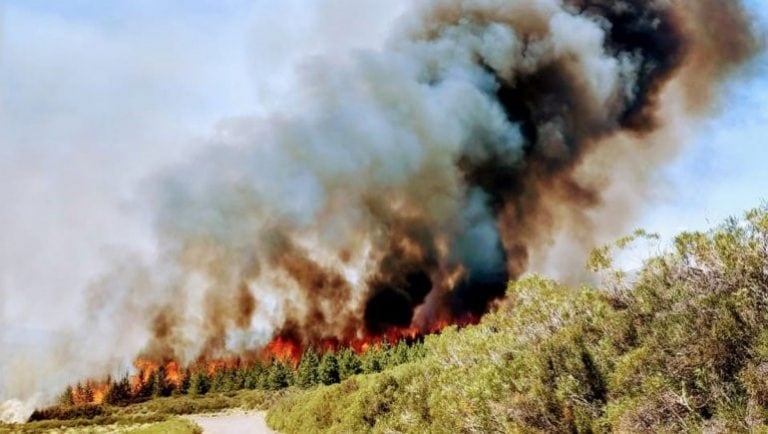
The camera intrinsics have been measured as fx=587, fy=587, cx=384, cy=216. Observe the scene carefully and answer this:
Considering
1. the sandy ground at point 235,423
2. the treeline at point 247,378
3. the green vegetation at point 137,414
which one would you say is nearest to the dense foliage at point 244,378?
the treeline at point 247,378

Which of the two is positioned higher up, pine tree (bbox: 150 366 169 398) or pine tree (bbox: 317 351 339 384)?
pine tree (bbox: 150 366 169 398)

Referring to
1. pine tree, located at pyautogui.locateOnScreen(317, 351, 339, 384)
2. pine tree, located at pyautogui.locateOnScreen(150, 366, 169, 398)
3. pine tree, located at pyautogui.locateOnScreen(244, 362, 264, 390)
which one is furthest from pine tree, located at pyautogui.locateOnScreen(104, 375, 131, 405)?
pine tree, located at pyautogui.locateOnScreen(317, 351, 339, 384)

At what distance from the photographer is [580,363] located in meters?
17.6

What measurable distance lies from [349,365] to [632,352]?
80854 millimetres

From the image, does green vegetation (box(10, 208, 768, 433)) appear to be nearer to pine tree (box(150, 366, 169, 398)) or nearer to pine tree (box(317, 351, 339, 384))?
pine tree (box(317, 351, 339, 384))

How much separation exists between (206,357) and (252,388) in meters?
21.0

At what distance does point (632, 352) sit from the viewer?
15914mm

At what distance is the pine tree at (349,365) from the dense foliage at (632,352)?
68.3 meters

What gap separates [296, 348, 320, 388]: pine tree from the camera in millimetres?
91188

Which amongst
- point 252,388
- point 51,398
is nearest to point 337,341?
point 252,388

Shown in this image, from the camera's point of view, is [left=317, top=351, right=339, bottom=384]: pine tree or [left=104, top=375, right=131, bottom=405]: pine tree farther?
[left=104, top=375, right=131, bottom=405]: pine tree

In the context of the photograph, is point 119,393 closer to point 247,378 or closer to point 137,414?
point 247,378

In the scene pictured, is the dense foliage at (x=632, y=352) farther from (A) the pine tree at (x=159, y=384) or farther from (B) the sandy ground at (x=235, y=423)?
(A) the pine tree at (x=159, y=384)

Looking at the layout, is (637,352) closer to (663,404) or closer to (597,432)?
(663,404)
